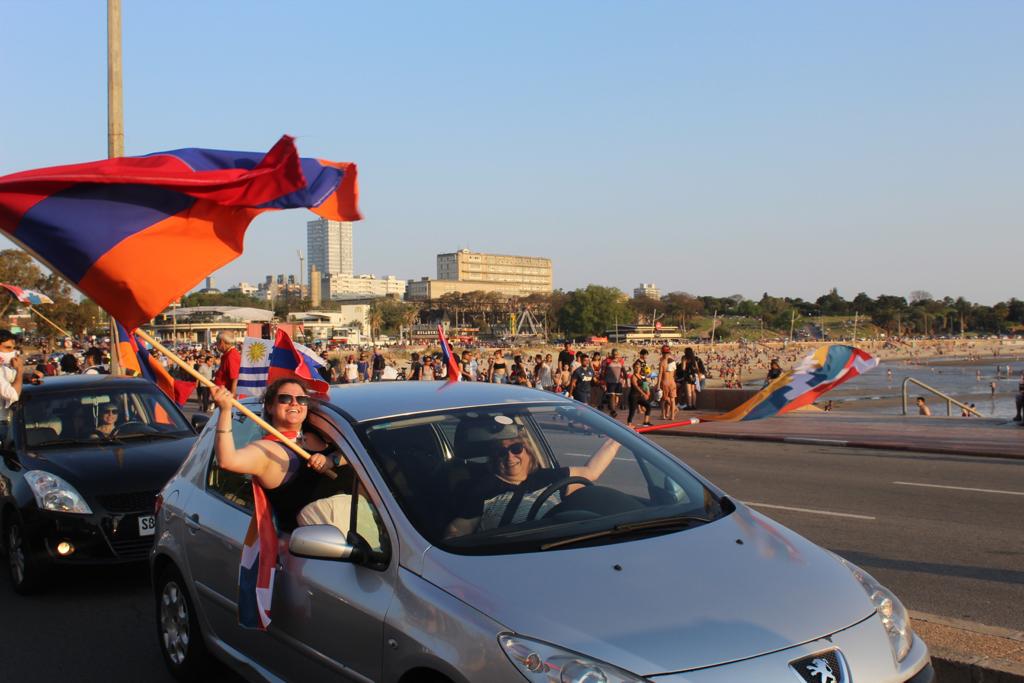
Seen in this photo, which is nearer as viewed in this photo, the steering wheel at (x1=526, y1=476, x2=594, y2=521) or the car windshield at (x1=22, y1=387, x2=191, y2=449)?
the steering wheel at (x1=526, y1=476, x2=594, y2=521)

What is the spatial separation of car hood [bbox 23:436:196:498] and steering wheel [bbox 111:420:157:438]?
244 mm

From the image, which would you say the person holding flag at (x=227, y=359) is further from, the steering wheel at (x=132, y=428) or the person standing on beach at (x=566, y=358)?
the person standing on beach at (x=566, y=358)

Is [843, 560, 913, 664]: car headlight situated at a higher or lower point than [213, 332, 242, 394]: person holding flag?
lower

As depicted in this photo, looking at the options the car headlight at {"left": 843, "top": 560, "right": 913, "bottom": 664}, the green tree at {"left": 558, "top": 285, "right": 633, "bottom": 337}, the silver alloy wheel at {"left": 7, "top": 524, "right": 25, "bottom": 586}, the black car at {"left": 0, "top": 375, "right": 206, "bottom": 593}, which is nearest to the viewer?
the car headlight at {"left": 843, "top": 560, "right": 913, "bottom": 664}

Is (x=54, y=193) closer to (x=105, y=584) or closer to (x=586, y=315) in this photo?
(x=105, y=584)

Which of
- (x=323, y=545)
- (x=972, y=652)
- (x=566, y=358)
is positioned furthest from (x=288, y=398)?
(x=566, y=358)

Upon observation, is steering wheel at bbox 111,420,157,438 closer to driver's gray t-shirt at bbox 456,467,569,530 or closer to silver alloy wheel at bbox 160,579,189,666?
silver alloy wheel at bbox 160,579,189,666

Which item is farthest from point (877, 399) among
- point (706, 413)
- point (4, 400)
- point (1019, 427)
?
point (4, 400)

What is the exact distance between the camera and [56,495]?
7430 mm

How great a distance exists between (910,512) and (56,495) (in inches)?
311

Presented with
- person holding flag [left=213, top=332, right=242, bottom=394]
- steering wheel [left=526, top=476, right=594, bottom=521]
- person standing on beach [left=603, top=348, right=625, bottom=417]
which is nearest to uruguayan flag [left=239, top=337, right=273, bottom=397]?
steering wheel [left=526, top=476, right=594, bottom=521]

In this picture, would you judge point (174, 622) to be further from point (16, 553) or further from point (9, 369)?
point (9, 369)

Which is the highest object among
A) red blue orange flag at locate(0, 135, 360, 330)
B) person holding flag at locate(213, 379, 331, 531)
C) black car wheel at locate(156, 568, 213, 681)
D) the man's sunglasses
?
red blue orange flag at locate(0, 135, 360, 330)

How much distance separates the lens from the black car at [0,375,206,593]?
7328 millimetres
